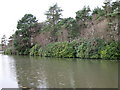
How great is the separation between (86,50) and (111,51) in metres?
2.63

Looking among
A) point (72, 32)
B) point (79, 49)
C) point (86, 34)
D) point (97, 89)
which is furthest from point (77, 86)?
point (72, 32)

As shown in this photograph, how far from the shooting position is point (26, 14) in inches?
1195

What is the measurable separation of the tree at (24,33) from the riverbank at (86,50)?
289 inches

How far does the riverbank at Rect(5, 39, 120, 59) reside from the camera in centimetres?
1608

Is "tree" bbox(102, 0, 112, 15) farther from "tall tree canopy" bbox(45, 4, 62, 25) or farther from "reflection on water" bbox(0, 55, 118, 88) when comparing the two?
"tall tree canopy" bbox(45, 4, 62, 25)

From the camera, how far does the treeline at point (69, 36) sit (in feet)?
55.9

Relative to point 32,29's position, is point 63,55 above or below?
below

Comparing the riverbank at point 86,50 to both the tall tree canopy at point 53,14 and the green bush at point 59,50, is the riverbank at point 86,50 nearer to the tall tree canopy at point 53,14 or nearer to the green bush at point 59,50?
the green bush at point 59,50

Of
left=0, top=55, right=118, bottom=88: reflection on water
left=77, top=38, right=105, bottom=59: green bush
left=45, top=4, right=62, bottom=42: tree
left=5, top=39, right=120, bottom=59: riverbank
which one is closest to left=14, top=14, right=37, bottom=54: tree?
left=45, top=4, right=62, bottom=42: tree

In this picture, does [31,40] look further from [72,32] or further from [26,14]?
[72,32]

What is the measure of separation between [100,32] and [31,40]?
1491 centimetres

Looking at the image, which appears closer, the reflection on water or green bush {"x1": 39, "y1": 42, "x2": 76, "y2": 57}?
the reflection on water

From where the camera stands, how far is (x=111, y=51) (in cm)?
1598

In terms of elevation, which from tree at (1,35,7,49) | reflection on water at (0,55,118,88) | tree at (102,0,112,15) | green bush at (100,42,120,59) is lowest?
reflection on water at (0,55,118,88)
